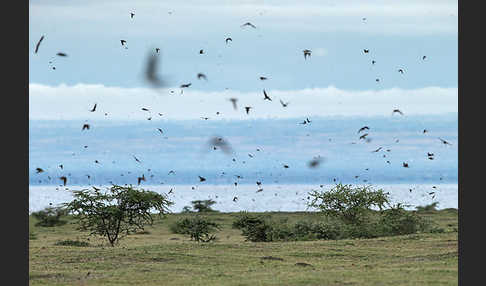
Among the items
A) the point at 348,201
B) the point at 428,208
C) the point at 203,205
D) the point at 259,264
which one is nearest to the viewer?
the point at 259,264

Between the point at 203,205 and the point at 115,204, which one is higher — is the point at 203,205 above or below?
below

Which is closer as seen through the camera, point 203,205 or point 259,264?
point 259,264

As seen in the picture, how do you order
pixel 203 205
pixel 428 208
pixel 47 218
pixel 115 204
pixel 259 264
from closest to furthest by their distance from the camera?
1. pixel 259 264
2. pixel 115 204
3. pixel 47 218
4. pixel 428 208
5. pixel 203 205

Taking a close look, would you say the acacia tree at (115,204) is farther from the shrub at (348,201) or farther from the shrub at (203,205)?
the shrub at (203,205)

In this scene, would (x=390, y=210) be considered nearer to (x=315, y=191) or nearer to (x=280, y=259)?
(x=315, y=191)

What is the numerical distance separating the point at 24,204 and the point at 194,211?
87.0 m

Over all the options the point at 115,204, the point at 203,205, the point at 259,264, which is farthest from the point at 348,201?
the point at 203,205

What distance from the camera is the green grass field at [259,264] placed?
28719 millimetres

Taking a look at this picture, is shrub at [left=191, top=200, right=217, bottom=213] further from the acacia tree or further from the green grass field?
the green grass field

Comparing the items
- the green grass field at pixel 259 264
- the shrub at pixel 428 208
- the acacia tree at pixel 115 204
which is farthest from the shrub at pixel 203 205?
the green grass field at pixel 259 264

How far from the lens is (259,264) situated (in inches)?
1342

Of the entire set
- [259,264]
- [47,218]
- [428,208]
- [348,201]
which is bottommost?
[47,218]

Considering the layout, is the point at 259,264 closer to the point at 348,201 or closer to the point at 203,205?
the point at 348,201

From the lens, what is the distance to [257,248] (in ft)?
135
